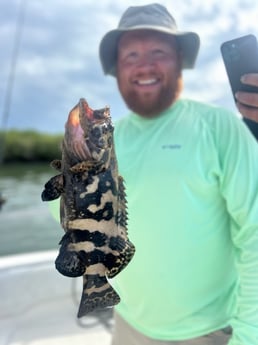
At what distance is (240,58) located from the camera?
6.00ft

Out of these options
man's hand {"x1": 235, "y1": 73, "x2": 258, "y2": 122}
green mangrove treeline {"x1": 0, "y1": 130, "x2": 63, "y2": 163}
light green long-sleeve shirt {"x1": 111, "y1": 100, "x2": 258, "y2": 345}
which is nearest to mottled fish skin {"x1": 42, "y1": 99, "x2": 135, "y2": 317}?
man's hand {"x1": 235, "y1": 73, "x2": 258, "y2": 122}

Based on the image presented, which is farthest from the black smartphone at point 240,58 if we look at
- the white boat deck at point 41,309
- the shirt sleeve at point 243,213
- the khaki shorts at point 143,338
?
the white boat deck at point 41,309

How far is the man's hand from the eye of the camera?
1785 mm

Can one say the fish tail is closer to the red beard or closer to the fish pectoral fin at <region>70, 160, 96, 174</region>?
the fish pectoral fin at <region>70, 160, 96, 174</region>

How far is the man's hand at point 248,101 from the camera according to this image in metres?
1.79

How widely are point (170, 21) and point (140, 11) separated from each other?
16 centimetres

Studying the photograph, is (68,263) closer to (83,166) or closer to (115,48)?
(83,166)

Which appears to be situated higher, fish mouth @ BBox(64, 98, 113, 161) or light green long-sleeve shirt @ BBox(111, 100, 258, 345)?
fish mouth @ BBox(64, 98, 113, 161)

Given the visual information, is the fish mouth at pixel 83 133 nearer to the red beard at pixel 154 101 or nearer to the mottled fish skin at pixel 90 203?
the mottled fish skin at pixel 90 203

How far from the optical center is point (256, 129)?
1.93 meters

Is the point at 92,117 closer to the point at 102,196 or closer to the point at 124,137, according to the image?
the point at 102,196

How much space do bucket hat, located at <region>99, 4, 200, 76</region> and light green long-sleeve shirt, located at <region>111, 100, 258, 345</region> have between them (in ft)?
1.78

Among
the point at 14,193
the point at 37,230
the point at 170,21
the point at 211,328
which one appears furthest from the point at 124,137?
the point at 14,193

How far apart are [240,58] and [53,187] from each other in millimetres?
948
